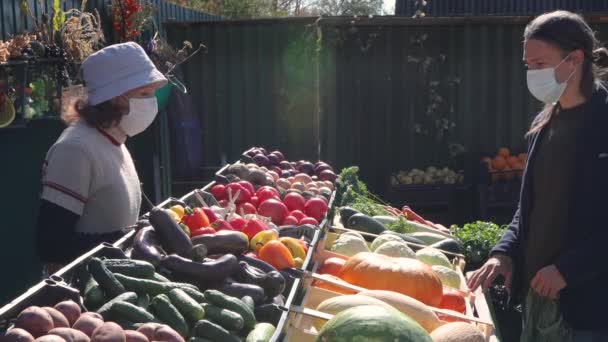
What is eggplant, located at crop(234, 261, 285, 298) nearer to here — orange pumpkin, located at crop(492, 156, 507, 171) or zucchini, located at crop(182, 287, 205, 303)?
zucchini, located at crop(182, 287, 205, 303)

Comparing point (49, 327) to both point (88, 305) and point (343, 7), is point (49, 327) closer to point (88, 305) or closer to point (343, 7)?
point (88, 305)

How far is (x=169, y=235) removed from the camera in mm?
2941

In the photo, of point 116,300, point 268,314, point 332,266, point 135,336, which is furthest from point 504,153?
point 135,336

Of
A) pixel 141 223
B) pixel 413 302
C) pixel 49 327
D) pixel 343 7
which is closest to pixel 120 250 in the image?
pixel 141 223

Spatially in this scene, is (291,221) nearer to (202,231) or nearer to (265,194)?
(265,194)

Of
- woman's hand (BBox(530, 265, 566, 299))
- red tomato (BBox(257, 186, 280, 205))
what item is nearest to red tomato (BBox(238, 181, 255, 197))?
red tomato (BBox(257, 186, 280, 205))

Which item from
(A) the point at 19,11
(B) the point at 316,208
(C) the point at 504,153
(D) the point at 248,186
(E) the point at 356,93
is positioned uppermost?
(A) the point at 19,11

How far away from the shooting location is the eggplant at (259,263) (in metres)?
2.98

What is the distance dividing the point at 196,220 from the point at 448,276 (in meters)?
1.39

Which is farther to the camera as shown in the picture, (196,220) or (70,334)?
(196,220)

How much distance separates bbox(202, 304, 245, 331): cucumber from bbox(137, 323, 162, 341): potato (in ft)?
1.00

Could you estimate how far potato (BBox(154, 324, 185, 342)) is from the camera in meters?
2.09

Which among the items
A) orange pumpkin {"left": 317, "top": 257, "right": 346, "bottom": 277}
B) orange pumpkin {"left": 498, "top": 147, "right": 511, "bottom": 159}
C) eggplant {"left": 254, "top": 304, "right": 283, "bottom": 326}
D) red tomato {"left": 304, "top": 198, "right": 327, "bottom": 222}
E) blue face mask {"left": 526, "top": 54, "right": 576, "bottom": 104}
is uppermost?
blue face mask {"left": 526, "top": 54, "right": 576, "bottom": 104}

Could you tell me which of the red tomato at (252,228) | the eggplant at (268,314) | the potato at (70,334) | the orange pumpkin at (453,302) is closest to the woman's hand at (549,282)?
the orange pumpkin at (453,302)
